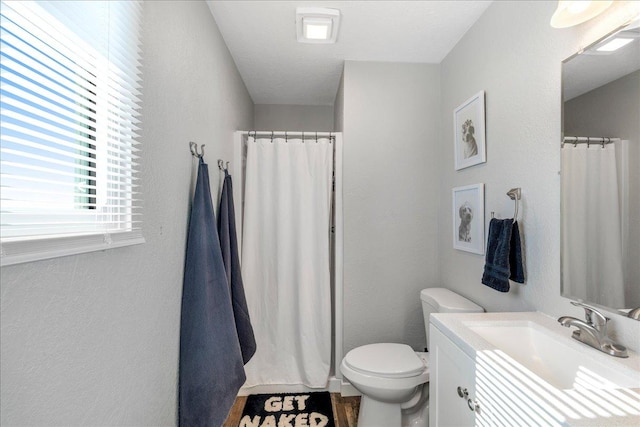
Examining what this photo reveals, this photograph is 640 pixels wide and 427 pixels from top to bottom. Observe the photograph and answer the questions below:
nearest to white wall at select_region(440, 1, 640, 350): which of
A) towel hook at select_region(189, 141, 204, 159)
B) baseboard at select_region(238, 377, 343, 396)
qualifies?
baseboard at select_region(238, 377, 343, 396)

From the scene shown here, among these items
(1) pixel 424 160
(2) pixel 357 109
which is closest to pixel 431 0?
(2) pixel 357 109

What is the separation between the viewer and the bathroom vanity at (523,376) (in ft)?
2.38

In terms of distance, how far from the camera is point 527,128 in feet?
4.65

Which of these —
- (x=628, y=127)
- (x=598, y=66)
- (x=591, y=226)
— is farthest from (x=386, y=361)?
(x=598, y=66)

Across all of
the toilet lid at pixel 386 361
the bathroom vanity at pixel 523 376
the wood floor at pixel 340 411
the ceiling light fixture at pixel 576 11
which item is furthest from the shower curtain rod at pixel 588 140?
the wood floor at pixel 340 411

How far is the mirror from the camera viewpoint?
970mm

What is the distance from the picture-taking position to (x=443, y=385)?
126 centimetres

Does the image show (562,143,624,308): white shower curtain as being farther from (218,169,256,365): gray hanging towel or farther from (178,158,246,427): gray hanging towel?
(218,169,256,365): gray hanging towel

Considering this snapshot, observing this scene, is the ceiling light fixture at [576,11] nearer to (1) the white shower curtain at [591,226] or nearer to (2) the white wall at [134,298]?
(1) the white shower curtain at [591,226]

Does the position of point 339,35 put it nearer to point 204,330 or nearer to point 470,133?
point 470,133

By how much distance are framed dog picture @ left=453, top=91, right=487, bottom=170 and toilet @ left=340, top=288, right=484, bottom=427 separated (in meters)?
0.86

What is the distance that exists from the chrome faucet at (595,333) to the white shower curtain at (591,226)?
0.06 metres

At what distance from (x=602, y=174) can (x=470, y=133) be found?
90cm

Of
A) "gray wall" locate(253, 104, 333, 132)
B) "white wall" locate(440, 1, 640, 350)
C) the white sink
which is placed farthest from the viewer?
"gray wall" locate(253, 104, 333, 132)
